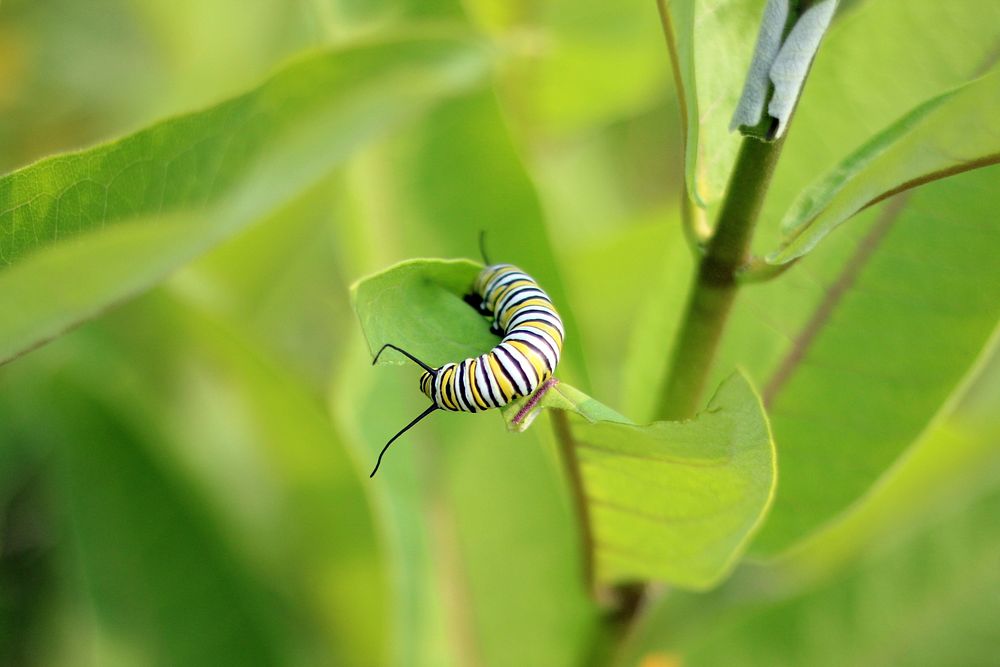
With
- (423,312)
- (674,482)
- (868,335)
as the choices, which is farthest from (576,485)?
(868,335)

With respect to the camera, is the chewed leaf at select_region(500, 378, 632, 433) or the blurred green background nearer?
the chewed leaf at select_region(500, 378, 632, 433)

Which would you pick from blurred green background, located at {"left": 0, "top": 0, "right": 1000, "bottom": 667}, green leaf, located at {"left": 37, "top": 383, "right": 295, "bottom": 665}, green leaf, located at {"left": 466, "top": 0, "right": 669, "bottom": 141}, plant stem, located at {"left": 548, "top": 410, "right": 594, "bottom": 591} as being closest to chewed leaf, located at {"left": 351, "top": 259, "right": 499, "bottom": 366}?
plant stem, located at {"left": 548, "top": 410, "right": 594, "bottom": 591}

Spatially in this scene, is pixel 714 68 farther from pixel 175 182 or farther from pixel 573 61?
pixel 573 61

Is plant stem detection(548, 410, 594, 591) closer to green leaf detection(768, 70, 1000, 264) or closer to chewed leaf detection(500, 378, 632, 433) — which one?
chewed leaf detection(500, 378, 632, 433)

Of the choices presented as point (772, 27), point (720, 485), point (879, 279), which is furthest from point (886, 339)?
point (772, 27)

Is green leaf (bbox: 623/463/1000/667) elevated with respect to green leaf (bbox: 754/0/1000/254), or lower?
lower

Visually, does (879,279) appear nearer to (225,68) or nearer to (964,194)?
(964,194)

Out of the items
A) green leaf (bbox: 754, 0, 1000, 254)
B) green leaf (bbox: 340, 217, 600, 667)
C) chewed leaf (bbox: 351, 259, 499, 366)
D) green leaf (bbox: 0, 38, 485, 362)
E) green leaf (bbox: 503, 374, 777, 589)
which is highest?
green leaf (bbox: 0, 38, 485, 362)
